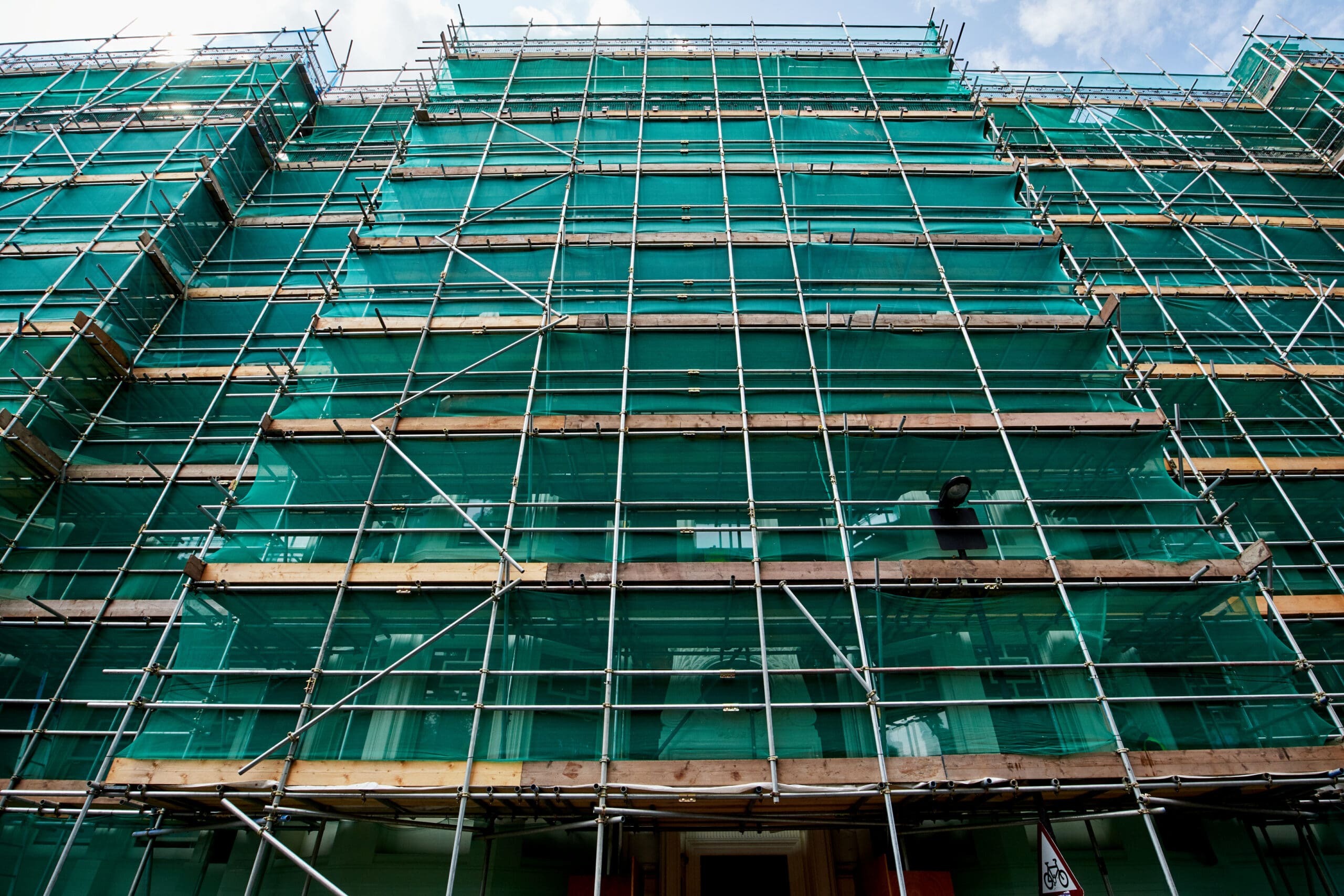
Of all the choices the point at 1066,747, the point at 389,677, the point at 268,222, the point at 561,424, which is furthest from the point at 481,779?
the point at 268,222

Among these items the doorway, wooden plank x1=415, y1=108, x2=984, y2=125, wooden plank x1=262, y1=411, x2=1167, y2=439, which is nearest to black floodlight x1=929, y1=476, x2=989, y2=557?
wooden plank x1=262, y1=411, x2=1167, y2=439

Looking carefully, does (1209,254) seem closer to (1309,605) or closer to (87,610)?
(1309,605)

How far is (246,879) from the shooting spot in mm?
7582

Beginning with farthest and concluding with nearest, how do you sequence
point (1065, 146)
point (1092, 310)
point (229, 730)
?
point (1065, 146), point (1092, 310), point (229, 730)

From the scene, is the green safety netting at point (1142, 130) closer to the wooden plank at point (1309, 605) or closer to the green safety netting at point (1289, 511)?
the green safety netting at point (1289, 511)

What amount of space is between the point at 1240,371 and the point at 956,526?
6.63m

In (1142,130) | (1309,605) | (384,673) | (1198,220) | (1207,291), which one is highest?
(1142,130)

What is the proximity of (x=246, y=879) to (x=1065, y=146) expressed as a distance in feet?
59.2

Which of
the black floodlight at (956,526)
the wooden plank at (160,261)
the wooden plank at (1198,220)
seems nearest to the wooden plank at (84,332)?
the wooden plank at (160,261)

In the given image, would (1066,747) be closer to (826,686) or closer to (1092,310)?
(826,686)

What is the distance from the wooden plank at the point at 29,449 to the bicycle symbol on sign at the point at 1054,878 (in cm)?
1206

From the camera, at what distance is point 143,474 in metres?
10.2

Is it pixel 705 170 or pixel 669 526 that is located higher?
pixel 705 170

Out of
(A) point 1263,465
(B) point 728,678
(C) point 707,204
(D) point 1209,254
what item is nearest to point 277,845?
(B) point 728,678
